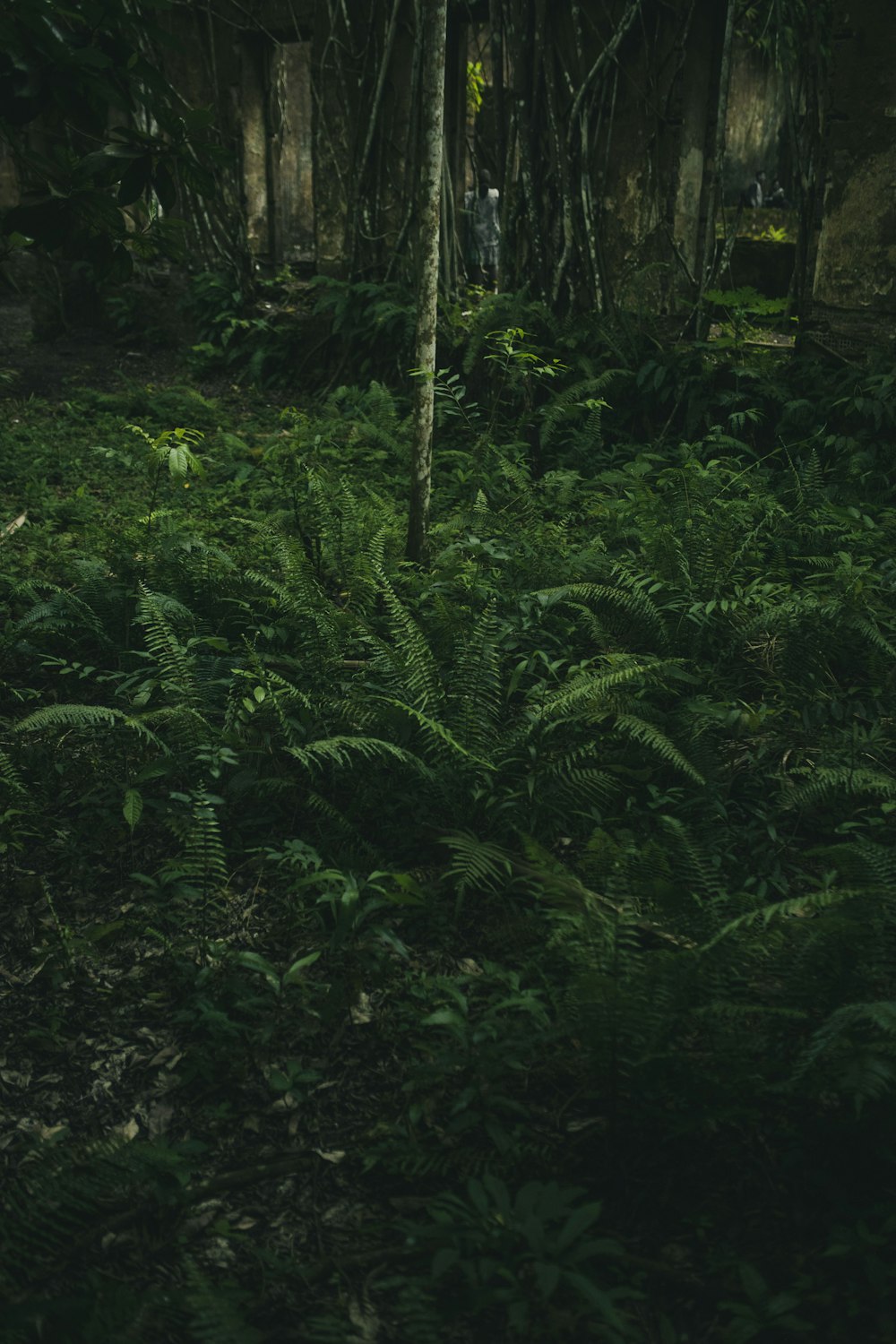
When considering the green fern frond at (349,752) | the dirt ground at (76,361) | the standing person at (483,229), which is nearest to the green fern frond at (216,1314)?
the green fern frond at (349,752)

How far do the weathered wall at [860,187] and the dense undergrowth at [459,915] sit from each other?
5.39 feet

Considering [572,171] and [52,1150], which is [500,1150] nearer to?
[52,1150]

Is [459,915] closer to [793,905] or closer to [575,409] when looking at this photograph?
[793,905]

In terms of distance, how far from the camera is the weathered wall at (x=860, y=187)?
21.3ft

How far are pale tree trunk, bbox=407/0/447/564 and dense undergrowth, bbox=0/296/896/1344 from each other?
0.26m

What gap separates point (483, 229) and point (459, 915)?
9.38m

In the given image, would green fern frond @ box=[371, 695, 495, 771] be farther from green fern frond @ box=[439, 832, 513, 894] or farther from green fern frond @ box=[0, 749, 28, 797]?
green fern frond @ box=[0, 749, 28, 797]

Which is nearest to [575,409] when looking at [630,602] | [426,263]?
[426,263]

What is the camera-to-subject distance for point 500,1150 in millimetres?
2365

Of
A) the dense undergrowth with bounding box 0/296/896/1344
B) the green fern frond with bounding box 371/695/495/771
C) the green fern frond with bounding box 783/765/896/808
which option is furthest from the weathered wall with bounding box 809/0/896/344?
the green fern frond with bounding box 371/695/495/771

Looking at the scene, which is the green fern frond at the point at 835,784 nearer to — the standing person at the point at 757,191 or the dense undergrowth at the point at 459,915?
the dense undergrowth at the point at 459,915

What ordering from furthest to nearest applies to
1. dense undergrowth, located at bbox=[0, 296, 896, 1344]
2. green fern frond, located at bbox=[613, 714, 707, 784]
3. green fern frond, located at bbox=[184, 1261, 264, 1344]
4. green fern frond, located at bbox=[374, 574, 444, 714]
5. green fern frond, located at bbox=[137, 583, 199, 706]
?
green fern frond, located at bbox=[137, 583, 199, 706] → green fern frond, located at bbox=[374, 574, 444, 714] → green fern frond, located at bbox=[613, 714, 707, 784] → dense undergrowth, located at bbox=[0, 296, 896, 1344] → green fern frond, located at bbox=[184, 1261, 264, 1344]

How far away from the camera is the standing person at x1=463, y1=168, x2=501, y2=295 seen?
976cm

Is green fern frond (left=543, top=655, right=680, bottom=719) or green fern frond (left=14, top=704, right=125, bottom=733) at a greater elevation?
green fern frond (left=543, top=655, right=680, bottom=719)
